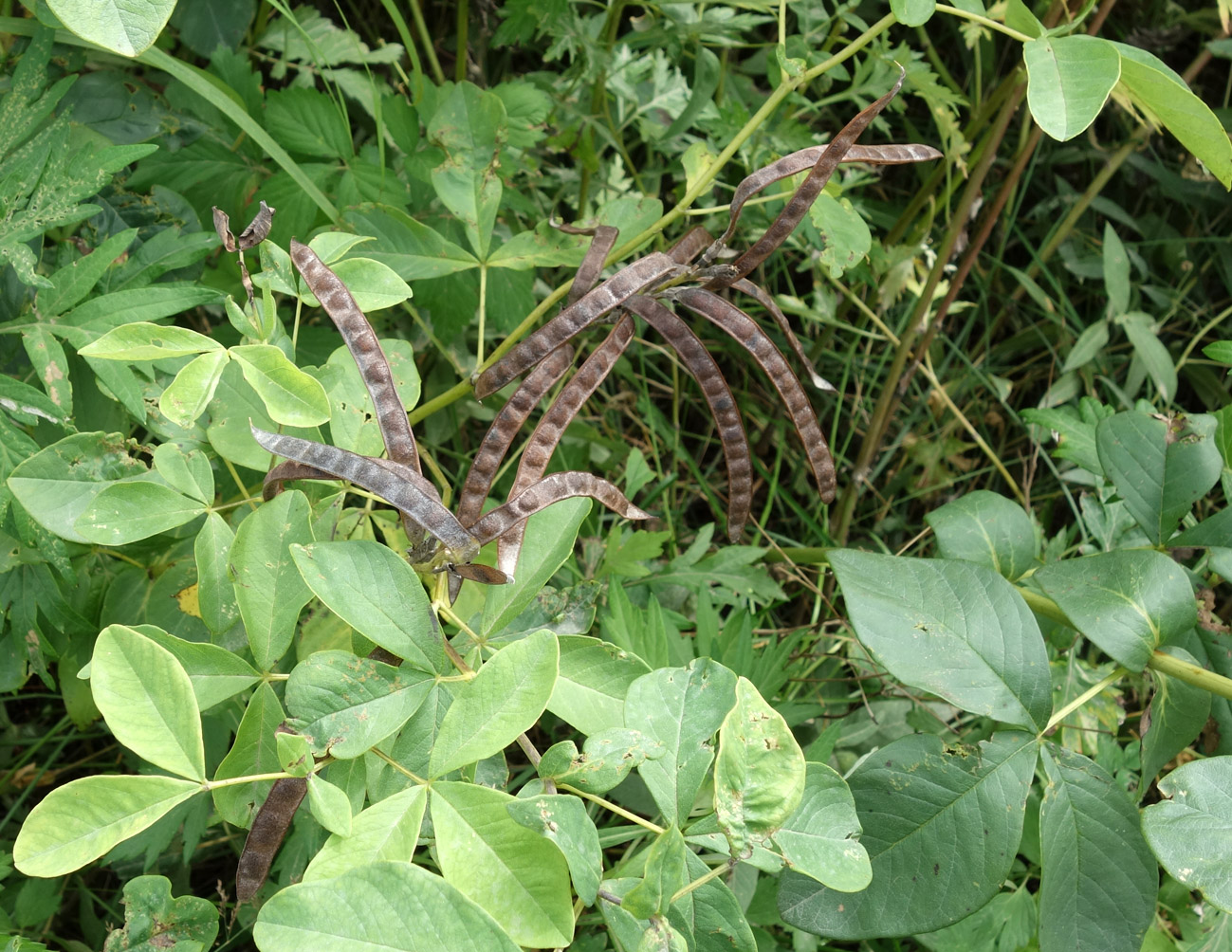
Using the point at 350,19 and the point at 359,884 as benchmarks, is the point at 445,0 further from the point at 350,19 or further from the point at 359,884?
the point at 359,884

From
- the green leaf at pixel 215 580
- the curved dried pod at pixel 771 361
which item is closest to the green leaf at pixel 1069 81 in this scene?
the curved dried pod at pixel 771 361

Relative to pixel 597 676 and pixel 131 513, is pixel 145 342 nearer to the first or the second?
pixel 131 513

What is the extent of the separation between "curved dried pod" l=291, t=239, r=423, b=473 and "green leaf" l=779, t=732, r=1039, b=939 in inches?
23.7

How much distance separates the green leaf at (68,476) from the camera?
95cm

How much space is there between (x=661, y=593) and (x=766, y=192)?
0.86 metres

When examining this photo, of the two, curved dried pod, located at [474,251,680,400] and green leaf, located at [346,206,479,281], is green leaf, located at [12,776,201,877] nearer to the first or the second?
curved dried pod, located at [474,251,680,400]

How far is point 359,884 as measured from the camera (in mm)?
651

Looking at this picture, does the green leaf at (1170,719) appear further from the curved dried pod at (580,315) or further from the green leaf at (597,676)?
the curved dried pod at (580,315)

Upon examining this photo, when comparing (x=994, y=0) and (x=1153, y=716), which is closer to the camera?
(x=1153, y=716)

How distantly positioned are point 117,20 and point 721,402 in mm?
699

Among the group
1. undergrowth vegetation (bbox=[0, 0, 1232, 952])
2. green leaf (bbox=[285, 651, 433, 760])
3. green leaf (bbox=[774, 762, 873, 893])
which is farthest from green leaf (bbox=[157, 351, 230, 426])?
green leaf (bbox=[774, 762, 873, 893])

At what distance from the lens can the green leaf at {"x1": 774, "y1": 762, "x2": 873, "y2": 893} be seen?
0.75 metres

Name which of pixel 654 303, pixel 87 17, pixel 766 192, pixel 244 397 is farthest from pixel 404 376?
pixel 766 192

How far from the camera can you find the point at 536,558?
0.92m
